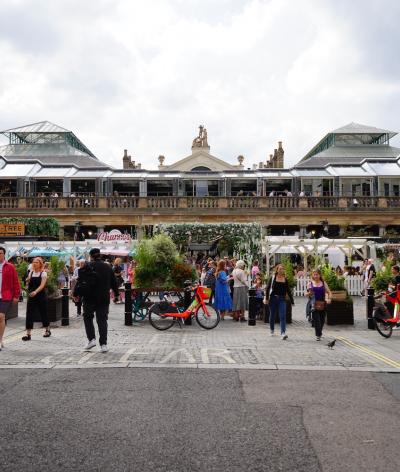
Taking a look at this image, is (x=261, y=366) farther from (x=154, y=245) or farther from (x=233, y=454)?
(x=154, y=245)

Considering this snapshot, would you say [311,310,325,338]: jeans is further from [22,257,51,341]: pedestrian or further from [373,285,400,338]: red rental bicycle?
[22,257,51,341]: pedestrian

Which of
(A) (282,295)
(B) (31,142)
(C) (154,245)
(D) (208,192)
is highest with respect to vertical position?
(B) (31,142)

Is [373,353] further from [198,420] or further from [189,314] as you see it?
[198,420]

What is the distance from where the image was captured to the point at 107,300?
10016mm

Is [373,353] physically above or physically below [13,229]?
below

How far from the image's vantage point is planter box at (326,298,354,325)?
14859mm

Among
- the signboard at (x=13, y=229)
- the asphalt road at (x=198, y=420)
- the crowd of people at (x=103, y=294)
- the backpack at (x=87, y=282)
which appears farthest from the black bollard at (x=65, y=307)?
the signboard at (x=13, y=229)

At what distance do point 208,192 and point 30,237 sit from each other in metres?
17.0

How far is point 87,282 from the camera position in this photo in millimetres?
9852

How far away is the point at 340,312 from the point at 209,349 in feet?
18.8

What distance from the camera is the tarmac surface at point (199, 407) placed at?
4613 mm

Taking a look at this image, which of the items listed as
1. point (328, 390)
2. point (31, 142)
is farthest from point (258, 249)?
point (31, 142)

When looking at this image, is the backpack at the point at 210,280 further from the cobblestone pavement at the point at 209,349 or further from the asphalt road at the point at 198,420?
the asphalt road at the point at 198,420

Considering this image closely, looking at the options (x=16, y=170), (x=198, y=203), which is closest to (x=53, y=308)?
(x=198, y=203)
